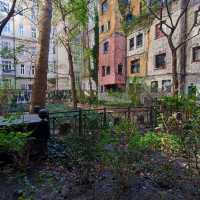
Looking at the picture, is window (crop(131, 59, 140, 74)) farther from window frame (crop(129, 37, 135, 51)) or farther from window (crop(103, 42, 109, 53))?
window (crop(103, 42, 109, 53))

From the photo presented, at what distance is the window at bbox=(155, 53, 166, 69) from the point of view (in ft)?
74.0

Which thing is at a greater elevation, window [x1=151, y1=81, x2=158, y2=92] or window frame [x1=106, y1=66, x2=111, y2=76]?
window frame [x1=106, y1=66, x2=111, y2=76]

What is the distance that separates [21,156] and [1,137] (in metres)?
0.77

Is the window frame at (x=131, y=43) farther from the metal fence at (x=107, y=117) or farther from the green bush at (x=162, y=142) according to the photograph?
the green bush at (x=162, y=142)

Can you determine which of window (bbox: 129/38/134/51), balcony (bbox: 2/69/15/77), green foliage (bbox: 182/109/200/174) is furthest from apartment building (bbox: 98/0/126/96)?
green foliage (bbox: 182/109/200/174)

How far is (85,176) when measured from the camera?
4.12m

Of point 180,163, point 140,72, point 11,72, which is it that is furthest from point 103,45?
point 180,163

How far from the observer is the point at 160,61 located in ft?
76.1

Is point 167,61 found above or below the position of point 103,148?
above

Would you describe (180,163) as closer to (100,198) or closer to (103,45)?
(100,198)

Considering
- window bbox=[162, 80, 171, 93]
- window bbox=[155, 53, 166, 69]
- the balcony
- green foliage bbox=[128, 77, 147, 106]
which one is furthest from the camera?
the balcony

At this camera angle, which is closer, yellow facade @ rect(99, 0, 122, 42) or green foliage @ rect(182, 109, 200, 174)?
green foliage @ rect(182, 109, 200, 174)

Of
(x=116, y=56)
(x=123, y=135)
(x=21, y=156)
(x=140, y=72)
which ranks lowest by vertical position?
(x=21, y=156)

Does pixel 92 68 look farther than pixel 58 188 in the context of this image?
Yes
